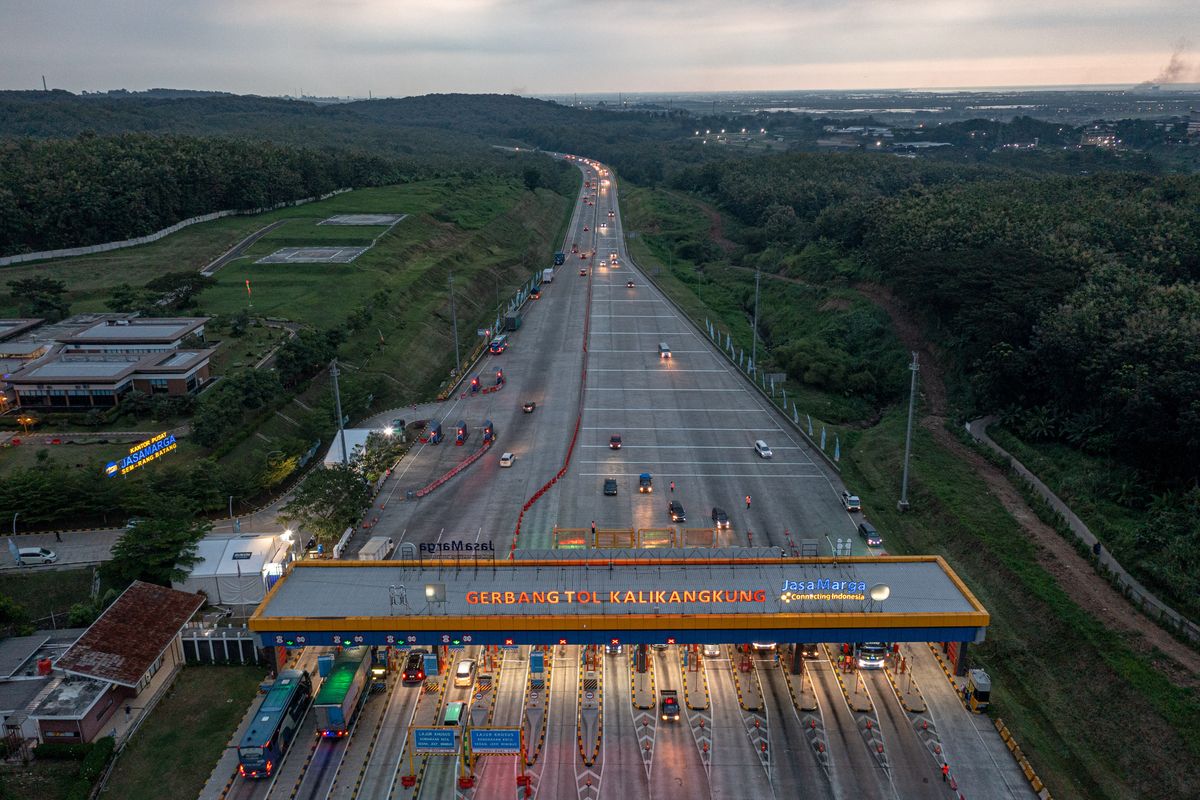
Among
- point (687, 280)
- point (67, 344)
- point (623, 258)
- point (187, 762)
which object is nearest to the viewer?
point (187, 762)

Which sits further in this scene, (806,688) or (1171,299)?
(1171,299)

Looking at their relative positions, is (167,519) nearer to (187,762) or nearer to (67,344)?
(187,762)

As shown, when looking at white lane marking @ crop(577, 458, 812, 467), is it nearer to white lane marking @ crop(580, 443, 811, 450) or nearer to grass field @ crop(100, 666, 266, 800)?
white lane marking @ crop(580, 443, 811, 450)

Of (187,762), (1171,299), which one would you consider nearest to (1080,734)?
(187,762)

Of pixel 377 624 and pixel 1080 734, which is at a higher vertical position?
pixel 377 624

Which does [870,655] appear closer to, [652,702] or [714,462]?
[652,702]

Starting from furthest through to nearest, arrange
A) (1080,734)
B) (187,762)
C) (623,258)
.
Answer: (623,258) → (1080,734) → (187,762)

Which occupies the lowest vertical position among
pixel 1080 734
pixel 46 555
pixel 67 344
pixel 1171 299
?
pixel 1080 734
